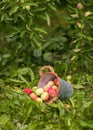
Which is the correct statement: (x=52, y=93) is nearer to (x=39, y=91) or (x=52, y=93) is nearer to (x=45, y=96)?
(x=45, y=96)

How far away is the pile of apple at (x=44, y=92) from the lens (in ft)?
13.9

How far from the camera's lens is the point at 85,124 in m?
3.76

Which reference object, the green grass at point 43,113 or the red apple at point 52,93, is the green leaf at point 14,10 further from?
the red apple at point 52,93

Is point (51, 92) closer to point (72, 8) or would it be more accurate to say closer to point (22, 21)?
point (22, 21)

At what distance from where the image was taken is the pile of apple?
4246mm

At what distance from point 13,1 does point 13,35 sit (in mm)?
453

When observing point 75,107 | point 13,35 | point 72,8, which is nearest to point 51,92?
point 75,107

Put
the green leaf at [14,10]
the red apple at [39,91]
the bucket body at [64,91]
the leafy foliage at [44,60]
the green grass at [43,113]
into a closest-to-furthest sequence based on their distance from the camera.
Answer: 1. the green grass at [43,113]
2. the leafy foliage at [44,60]
3. the bucket body at [64,91]
4. the red apple at [39,91]
5. the green leaf at [14,10]

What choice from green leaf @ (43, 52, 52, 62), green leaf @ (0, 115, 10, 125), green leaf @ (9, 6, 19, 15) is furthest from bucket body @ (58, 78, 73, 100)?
green leaf @ (43, 52, 52, 62)

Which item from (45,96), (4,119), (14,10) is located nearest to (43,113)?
(45,96)

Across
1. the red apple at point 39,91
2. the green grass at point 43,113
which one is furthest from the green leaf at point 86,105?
the red apple at point 39,91

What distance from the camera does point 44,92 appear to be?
433cm

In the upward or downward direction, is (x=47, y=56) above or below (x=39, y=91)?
below

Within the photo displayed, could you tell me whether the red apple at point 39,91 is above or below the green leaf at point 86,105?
below
